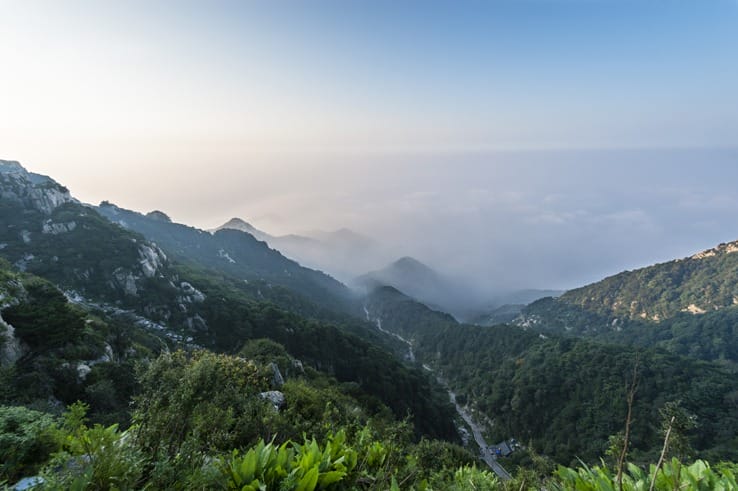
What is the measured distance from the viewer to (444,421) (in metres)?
85.1

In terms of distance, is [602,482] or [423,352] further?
[423,352]

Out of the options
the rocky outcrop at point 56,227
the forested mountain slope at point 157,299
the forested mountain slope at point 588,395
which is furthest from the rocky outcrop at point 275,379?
the rocky outcrop at point 56,227

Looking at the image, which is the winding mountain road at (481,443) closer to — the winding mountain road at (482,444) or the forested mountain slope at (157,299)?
the winding mountain road at (482,444)

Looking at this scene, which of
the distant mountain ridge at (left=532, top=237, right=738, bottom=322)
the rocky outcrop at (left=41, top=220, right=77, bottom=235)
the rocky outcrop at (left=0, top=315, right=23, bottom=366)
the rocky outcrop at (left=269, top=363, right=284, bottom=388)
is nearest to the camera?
the rocky outcrop at (left=0, top=315, right=23, bottom=366)

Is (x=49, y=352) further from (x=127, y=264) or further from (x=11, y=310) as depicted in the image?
(x=127, y=264)

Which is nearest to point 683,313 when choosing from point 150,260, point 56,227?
point 150,260

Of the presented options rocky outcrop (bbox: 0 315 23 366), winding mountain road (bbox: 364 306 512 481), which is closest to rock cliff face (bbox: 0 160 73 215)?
rocky outcrop (bbox: 0 315 23 366)

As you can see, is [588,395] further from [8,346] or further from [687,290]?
[687,290]

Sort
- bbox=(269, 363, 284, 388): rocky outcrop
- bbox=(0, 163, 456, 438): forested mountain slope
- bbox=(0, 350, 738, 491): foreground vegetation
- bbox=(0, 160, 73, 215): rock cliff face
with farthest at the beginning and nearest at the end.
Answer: bbox=(0, 160, 73, 215): rock cliff face → bbox=(0, 163, 456, 438): forested mountain slope → bbox=(269, 363, 284, 388): rocky outcrop → bbox=(0, 350, 738, 491): foreground vegetation

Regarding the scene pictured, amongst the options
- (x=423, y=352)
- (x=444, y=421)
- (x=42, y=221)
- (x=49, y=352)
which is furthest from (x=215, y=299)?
(x=423, y=352)

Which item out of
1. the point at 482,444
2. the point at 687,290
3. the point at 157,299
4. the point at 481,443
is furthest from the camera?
the point at 687,290

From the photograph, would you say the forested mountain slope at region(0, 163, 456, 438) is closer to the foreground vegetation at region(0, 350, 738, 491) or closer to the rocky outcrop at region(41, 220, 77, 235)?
the rocky outcrop at region(41, 220, 77, 235)

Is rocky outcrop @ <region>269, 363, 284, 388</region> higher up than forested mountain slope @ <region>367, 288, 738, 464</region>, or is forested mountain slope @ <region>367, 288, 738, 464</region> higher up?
rocky outcrop @ <region>269, 363, 284, 388</region>

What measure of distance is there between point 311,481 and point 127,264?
90223mm
